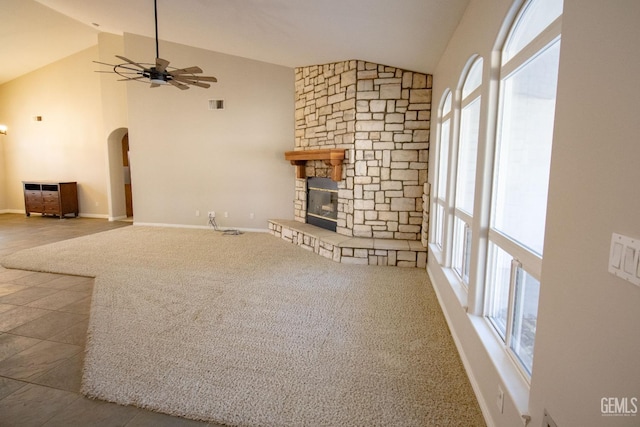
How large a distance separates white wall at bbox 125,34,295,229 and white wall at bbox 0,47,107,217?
1.76 m

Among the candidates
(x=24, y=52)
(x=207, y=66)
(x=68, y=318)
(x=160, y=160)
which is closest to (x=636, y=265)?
(x=68, y=318)

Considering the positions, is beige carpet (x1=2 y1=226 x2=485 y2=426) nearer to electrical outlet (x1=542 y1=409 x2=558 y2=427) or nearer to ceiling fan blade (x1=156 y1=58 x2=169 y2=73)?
electrical outlet (x1=542 y1=409 x2=558 y2=427)

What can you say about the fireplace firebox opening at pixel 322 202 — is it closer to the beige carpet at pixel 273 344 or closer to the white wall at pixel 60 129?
the beige carpet at pixel 273 344

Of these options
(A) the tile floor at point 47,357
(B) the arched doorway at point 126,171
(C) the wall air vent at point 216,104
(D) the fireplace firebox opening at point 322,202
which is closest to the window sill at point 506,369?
(A) the tile floor at point 47,357

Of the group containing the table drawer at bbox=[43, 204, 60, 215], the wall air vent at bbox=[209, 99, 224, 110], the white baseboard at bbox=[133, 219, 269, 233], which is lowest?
the white baseboard at bbox=[133, 219, 269, 233]

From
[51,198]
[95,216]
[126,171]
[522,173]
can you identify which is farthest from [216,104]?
[522,173]

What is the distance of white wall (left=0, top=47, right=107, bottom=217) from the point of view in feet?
27.2

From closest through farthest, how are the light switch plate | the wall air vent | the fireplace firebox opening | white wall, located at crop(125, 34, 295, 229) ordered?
the light switch plate → the fireplace firebox opening → white wall, located at crop(125, 34, 295, 229) → the wall air vent

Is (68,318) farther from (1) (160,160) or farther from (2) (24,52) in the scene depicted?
(2) (24,52)

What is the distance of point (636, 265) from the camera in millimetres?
812

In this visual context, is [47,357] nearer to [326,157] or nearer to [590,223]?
[590,223]

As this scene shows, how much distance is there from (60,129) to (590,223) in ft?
35.9

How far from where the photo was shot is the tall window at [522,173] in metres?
1.56

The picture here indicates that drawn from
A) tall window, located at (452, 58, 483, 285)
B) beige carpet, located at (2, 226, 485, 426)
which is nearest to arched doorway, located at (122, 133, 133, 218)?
beige carpet, located at (2, 226, 485, 426)
